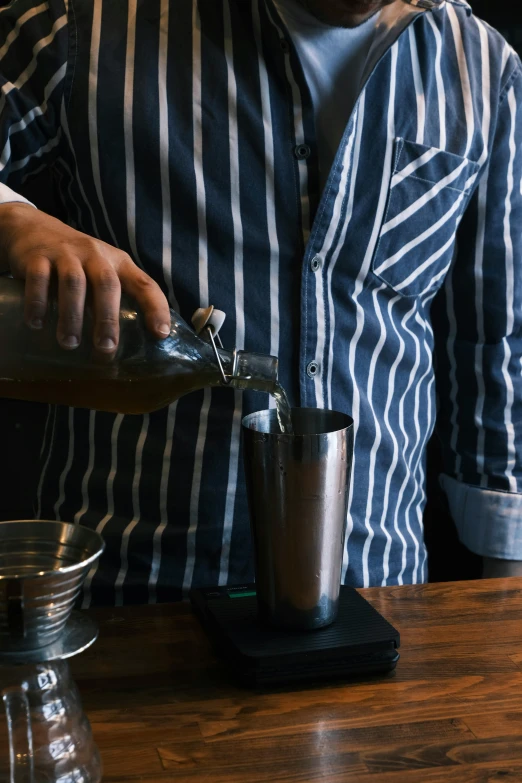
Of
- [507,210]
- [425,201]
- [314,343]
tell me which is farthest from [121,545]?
[507,210]

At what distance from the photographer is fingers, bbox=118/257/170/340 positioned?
0.85 metres

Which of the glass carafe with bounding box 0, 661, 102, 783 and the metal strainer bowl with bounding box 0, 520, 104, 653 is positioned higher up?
the metal strainer bowl with bounding box 0, 520, 104, 653

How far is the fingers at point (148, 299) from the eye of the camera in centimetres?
85

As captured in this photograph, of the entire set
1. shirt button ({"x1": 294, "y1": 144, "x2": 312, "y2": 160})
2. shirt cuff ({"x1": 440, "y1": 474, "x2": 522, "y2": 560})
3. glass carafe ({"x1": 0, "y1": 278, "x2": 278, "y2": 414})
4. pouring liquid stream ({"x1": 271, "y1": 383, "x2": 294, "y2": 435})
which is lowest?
shirt cuff ({"x1": 440, "y1": 474, "x2": 522, "y2": 560})

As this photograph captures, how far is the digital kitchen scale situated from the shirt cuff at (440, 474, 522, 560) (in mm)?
544

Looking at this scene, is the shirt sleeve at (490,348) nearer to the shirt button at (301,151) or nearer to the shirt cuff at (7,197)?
the shirt button at (301,151)

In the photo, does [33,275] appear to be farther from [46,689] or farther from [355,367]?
[355,367]

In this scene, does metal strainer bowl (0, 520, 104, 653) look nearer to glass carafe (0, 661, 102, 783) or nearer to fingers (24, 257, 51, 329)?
glass carafe (0, 661, 102, 783)

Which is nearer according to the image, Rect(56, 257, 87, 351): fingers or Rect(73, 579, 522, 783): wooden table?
Rect(73, 579, 522, 783): wooden table

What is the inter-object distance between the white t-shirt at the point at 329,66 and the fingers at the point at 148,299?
47 centimetres

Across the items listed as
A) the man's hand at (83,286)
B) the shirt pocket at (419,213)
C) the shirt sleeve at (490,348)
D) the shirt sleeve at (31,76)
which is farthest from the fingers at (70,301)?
the shirt sleeve at (490,348)

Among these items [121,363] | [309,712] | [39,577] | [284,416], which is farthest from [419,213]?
[39,577]

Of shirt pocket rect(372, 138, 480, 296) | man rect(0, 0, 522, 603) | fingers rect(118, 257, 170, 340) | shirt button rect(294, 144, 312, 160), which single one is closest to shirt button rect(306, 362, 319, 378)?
man rect(0, 0, 522, 603)

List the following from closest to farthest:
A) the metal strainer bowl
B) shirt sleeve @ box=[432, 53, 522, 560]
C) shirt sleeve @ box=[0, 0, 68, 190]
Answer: the metal strainer bowl → shirt sleeve @ box=[0, 0, 68, 190] → shirt sleeve @ box=[432, 53, 522, 560]
